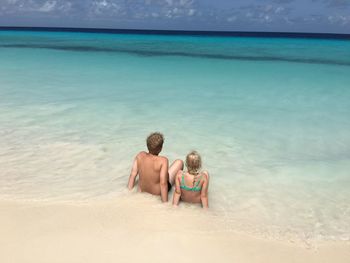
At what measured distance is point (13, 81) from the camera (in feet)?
43.8

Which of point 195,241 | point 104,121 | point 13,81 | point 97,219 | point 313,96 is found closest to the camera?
point 195,241

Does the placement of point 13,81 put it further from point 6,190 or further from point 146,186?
point 146,186

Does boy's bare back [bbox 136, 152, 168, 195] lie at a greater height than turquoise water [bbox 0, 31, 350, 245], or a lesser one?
greater

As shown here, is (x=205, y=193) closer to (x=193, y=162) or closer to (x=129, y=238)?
(x=193, y=162)

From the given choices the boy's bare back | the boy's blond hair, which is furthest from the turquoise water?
the boy's blond hair

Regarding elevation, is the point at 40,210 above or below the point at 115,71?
above

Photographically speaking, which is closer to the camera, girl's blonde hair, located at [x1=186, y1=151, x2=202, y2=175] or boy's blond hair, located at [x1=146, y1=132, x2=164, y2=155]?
girl's blonde hair, located at [x1=186, y1=151, x2=202, y2=175]

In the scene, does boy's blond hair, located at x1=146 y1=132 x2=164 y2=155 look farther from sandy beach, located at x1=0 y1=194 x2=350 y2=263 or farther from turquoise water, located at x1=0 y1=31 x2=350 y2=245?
turquoise water, located at x1=0 y1=31 x2=350 y2=245

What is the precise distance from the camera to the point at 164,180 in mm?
4375

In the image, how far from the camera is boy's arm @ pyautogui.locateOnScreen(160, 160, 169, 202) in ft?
14.3

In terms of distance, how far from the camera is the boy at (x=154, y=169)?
4.35m

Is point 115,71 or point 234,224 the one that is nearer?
point 234,224

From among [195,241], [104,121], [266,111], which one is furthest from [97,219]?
[266,111]

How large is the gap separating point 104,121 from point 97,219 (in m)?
4.40
